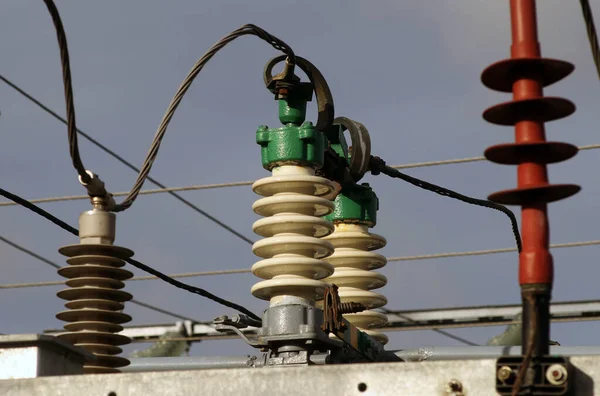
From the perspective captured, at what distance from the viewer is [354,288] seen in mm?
9641

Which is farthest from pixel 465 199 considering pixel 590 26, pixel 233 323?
pixel 590 26

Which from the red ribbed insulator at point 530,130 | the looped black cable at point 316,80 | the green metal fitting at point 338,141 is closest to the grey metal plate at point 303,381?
the red ribbed insulator at point 530,130

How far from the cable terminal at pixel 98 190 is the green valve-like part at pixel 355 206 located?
7.71ft

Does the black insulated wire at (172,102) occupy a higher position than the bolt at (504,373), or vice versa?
the black insulated wire at (172,102)

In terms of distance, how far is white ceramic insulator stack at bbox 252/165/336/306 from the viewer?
7965mm

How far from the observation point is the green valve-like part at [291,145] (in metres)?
8.24

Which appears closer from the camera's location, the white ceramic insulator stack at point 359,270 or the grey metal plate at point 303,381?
the grey metal plate at point 303,381

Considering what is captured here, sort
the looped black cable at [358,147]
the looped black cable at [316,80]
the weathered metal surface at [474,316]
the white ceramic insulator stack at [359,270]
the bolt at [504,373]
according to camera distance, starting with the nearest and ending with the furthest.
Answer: the bolt at [504,373] < the looped black cable at [316,80] < the white ceramic insulator stack at [359,270] < the looped black cable at [358,147] < the weathered metal surface at [474,316]

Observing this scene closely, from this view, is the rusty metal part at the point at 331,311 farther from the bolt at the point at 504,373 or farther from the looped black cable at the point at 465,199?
the looped black cable at the point at 465,199

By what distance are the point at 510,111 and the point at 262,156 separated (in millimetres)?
2706

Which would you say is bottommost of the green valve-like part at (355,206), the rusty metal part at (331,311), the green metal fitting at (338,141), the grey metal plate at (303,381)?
the grey metal plate at (303,381)

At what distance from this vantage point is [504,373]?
5828 mm

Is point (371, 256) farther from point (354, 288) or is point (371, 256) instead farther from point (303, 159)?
point (303, 159)

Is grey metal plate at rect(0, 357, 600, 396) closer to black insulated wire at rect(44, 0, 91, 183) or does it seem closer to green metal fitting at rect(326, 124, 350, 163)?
black insulated wire at rect(44, 0, 91, 183)
